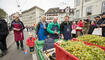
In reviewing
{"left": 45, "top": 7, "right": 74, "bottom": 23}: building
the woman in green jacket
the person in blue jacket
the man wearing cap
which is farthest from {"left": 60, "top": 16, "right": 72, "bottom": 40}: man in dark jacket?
{"left": 45, "top": 7, "right": 74, "bottom": 23}: building

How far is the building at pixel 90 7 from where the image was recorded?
12.7 m

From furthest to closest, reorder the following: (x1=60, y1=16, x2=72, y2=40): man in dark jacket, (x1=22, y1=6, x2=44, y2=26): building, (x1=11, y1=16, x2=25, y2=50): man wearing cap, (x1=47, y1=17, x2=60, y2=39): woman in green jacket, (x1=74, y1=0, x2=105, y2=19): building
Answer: (x1=22, y1=6, x2=44, y2=26): building, (x1=74, y1=0, x2=105, y2=19): building, (x1=11, y1=16, x2=25, y2=50): man wearing cap, (x1=60, y1=16, x2=72, y2=40): man in dark jacket, (x1=47, y1=17, x2=60, y2=39): woman in green jacket

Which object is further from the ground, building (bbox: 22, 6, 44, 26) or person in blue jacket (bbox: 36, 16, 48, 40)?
building (bbox: 22, 6, 44, 26)

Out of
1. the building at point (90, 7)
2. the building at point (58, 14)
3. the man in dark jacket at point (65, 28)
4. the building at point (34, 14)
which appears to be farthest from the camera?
the building at point (34, 14)

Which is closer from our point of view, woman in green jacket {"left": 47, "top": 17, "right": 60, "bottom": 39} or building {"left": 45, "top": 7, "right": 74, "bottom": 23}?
woman in green jacket {"left": 47, "top": 17, "right": 60, "bottom": 39}

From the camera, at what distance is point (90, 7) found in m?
14.6

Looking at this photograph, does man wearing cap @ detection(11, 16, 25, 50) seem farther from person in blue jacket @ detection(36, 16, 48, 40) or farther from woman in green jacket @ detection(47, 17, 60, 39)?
woman in green jacket @ detection(47, 17, 60, 39)

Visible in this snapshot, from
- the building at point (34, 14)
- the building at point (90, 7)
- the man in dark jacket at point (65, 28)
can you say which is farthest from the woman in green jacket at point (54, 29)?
the building at point (34, 14)

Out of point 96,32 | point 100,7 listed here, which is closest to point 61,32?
point 96,32

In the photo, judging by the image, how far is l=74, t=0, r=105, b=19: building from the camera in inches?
500

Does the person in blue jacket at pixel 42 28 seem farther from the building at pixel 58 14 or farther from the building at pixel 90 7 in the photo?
the building at pixel 90 7

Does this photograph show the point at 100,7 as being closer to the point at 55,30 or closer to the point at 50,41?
the point at 55,30

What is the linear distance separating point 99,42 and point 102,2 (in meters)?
14.0

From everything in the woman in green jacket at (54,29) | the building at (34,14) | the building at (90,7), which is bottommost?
the woman in green jacket at (54,29)
